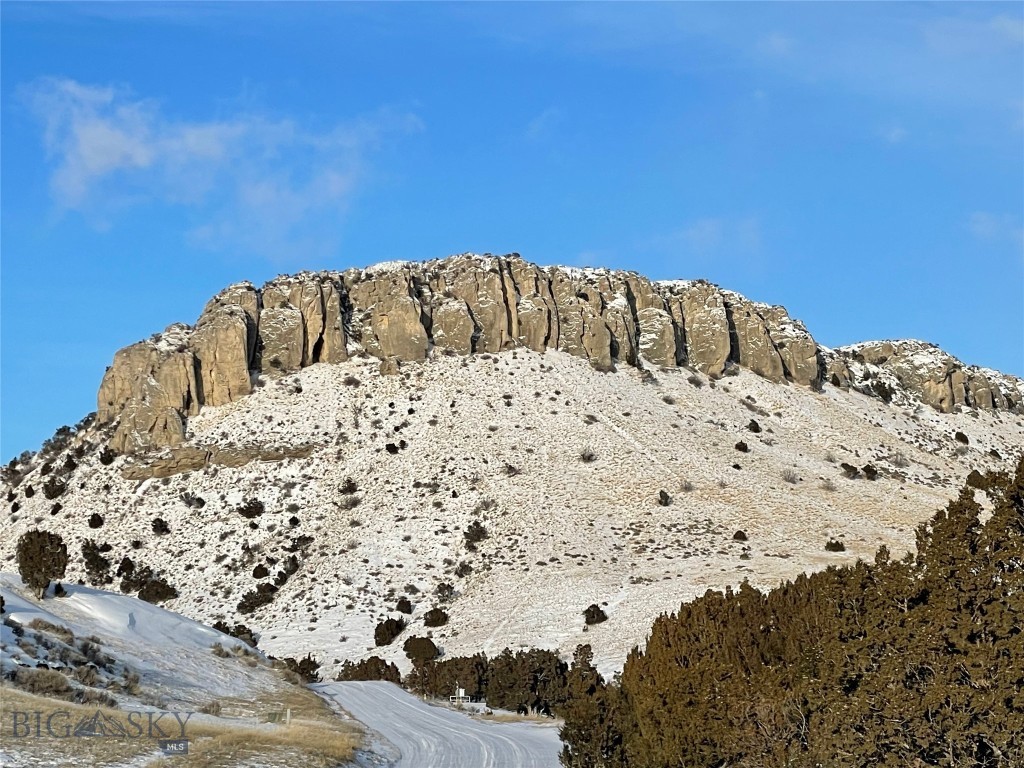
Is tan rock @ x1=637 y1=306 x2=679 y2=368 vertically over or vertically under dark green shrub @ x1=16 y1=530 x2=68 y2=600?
over

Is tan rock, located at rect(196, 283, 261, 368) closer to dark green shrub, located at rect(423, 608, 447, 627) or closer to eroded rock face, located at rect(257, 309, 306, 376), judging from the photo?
eroded rock face, located at rect(257, 309, 306, 376)

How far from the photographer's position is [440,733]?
2658cm

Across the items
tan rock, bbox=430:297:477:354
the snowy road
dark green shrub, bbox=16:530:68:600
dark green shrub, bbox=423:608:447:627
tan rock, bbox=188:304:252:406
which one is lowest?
the snowy road

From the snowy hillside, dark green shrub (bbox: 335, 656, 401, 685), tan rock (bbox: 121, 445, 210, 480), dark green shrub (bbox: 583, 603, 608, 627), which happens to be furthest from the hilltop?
the snowy hillside

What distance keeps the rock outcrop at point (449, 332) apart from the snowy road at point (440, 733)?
45.9m

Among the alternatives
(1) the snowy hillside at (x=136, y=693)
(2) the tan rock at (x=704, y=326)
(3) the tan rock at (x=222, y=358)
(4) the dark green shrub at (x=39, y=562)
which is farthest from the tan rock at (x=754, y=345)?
(4) the dark green shrub at (x=39, y=562)

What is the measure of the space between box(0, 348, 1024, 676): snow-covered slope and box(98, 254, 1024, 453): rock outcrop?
2.13 meters

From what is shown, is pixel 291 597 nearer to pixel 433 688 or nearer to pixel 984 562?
pixel 433 688

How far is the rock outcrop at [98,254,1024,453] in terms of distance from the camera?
253 ft

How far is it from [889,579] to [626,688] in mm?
8381

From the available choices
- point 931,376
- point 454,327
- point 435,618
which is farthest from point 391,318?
point 931,376

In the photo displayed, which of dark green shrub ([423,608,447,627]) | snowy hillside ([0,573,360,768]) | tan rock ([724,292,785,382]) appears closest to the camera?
snowy hillside ([0,573,360,768])

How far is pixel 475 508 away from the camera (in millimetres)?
64625

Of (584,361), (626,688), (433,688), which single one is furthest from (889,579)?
(584,361)
